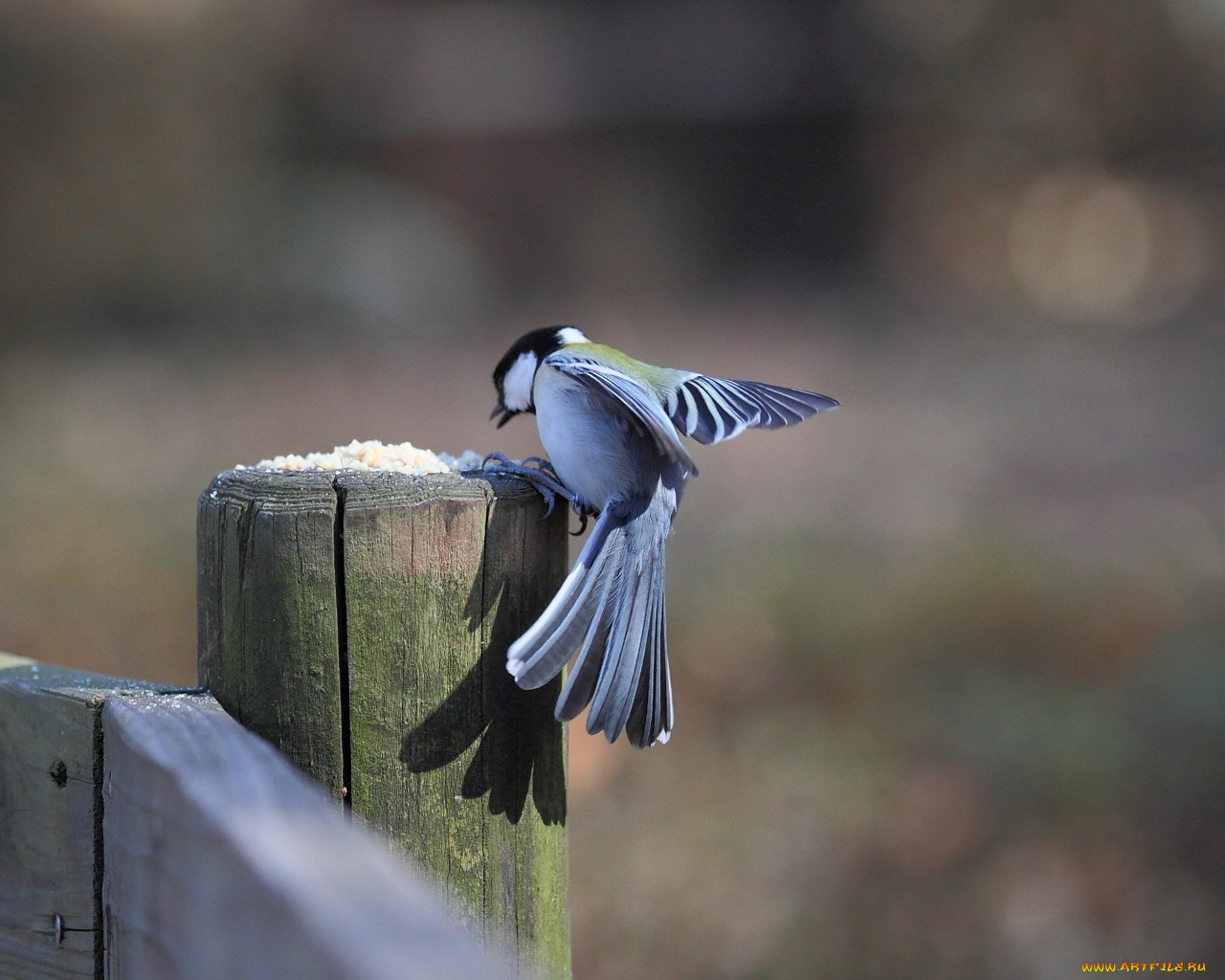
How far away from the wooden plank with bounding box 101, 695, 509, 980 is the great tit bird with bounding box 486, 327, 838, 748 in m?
0.46

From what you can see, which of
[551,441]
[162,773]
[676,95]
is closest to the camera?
[162,773]

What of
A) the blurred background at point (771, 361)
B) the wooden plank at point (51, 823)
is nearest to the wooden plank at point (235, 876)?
the wooden plank at point (51, 823)

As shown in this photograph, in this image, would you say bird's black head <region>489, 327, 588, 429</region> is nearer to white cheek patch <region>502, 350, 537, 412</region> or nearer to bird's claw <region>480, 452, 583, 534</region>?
white cheek patch <region>502, 350, 537, 412</region>

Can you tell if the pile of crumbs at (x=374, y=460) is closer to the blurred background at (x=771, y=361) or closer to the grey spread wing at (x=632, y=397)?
the grey spread wing at (x=632, y=397)

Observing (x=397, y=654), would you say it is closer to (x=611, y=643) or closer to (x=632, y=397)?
(x=611, y=643)

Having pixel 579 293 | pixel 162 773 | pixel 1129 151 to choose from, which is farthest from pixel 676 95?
pixel 162 773

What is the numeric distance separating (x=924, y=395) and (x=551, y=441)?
19.6 feet

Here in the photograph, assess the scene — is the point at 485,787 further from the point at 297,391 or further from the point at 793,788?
the point at 297,391

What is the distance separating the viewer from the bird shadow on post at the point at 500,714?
4.79ft

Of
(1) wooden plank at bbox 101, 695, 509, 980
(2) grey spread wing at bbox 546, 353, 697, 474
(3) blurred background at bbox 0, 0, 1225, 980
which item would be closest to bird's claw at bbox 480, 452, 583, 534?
(2) grey spread wing at bbox 546, 353, 697, 474

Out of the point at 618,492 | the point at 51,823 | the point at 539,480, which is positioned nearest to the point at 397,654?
the point at 539,480

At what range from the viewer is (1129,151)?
10.7m

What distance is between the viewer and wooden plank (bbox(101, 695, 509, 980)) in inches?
26.9

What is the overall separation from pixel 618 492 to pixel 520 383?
2.73 ft
